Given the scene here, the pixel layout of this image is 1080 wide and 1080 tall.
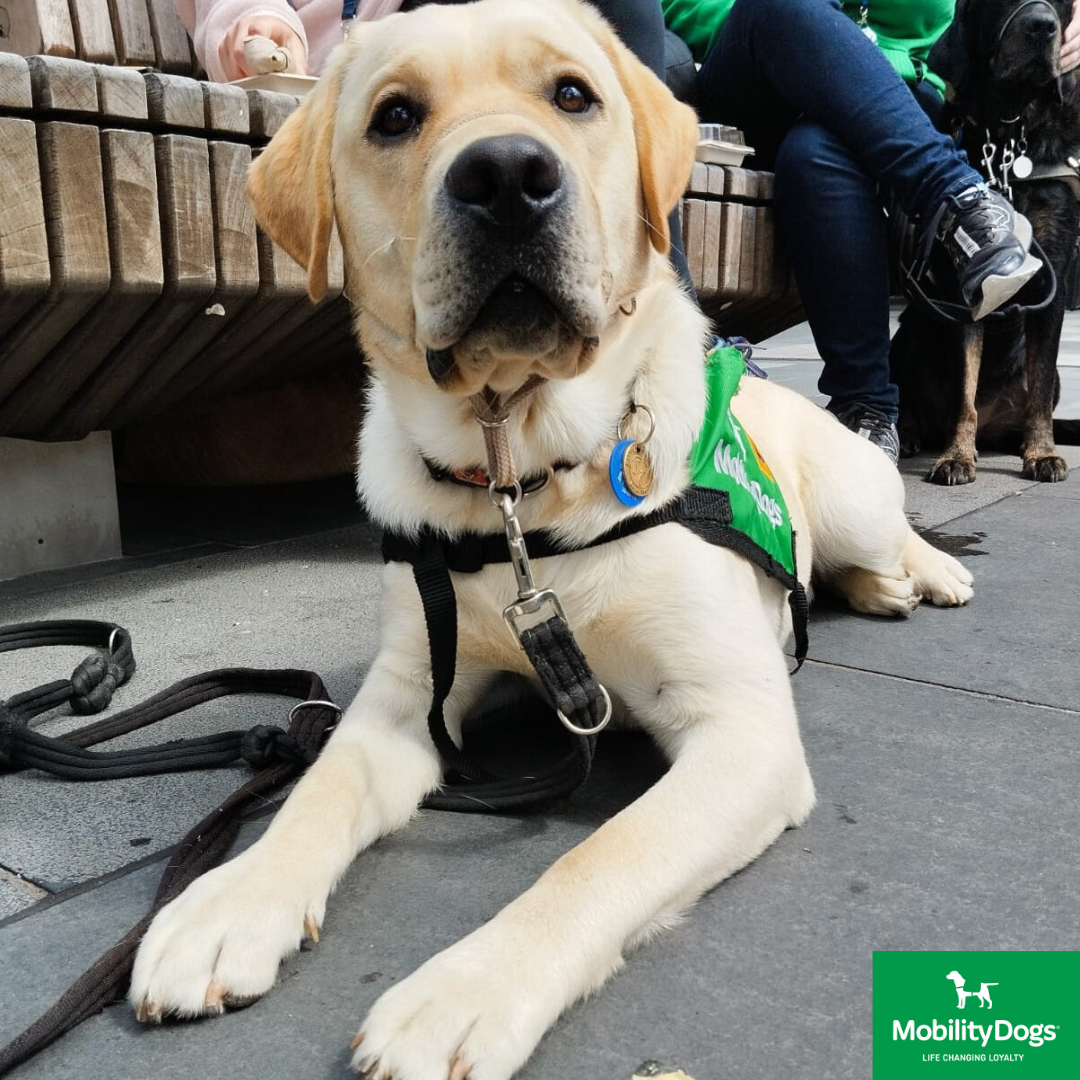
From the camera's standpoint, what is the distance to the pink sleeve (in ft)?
10.1

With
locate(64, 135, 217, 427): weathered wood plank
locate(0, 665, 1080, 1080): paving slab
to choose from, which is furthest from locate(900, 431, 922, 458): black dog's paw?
locate(64, 135, 217, 427): weathered wood plank

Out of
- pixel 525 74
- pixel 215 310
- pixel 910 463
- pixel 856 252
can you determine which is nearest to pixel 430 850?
pixel 525 74

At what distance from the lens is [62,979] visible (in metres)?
1.27

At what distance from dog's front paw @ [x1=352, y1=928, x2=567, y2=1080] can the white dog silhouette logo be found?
450mm

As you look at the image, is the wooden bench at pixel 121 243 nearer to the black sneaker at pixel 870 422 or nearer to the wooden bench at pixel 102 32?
the wooden bench at pixel 102 32

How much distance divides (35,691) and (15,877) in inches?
25.7

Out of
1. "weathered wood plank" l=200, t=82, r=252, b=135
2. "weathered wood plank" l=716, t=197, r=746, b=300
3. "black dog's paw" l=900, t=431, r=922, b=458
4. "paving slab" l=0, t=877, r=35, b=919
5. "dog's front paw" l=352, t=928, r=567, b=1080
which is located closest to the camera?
"dog's front paw" l=352, t=928, r=567, b=1080

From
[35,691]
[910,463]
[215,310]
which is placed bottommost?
[910,463]

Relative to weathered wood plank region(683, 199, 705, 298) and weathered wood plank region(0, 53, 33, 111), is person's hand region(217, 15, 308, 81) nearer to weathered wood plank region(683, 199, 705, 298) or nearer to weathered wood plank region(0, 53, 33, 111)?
weathered wood plank region(0, 53, 33, 111)

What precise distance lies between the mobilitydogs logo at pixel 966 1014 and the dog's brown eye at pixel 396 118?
1426 millimetres

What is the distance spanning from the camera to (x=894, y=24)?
4422 mm

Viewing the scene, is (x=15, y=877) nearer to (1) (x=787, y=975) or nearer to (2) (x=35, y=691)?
(2) (x=35, y=691)

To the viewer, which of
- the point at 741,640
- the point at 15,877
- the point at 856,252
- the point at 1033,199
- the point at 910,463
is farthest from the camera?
the point at 910,463

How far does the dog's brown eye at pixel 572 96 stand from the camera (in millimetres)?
1792
